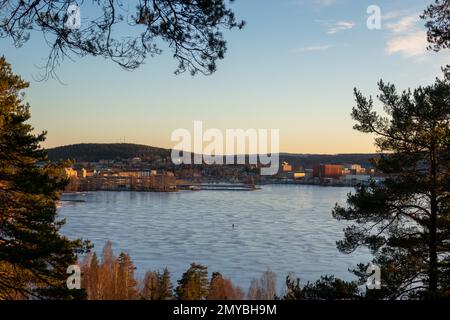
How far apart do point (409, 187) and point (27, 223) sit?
249 inches

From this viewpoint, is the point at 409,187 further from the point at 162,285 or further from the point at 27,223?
the point at 162,285

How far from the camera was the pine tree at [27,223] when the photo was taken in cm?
781

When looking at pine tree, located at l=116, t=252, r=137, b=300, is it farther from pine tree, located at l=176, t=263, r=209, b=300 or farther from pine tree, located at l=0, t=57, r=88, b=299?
pine tree, located at l=0, t=57, r=88, b=299

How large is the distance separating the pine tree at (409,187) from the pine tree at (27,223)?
4811 millimetres

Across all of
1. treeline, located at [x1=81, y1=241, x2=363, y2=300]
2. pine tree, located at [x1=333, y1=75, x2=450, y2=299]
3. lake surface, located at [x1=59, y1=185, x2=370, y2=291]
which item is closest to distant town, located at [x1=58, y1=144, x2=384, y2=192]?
lake surface, located at [x1=59, y1=185, x2=370, y2=291]

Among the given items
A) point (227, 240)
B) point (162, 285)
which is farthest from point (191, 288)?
point (227, 240)

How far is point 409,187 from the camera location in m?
7.90

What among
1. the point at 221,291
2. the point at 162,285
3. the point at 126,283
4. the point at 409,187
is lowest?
the point at 126,283

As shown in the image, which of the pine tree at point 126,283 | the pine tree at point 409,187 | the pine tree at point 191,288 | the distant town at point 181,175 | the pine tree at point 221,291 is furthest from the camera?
the distant town at point 181,175

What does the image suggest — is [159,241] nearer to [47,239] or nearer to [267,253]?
[267,253]

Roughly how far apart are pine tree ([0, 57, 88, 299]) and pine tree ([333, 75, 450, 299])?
4811 millimetres

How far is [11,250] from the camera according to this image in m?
7.54

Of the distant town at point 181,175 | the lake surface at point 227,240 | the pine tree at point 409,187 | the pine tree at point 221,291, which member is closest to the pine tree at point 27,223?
the pine tree at point 409,187

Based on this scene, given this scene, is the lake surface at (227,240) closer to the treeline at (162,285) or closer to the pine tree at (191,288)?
the treeline at (162,285)
